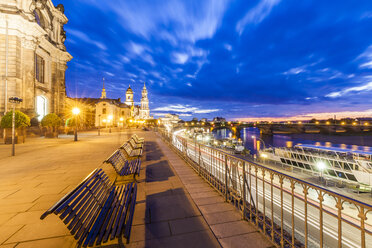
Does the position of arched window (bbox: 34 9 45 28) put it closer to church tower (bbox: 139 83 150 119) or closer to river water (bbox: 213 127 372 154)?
river water (bbox: 213 127 372 154)

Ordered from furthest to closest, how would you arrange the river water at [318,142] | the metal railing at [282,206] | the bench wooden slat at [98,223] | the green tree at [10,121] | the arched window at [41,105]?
the river water at [318,142] → the arched window at [41,105] → the green tree at [10,121] → the bench wooden slat at [98,223] → the metal railing at [282,206]

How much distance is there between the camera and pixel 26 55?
78.5 feet

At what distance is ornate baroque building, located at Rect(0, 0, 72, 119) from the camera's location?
2142 centimetres

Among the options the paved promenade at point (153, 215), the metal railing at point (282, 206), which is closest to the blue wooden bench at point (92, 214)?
the paved promenade at point (153, 215)

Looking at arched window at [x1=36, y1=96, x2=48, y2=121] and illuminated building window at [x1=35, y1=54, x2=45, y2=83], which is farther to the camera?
arched window at [x1=36, y1=96, x2=48, y2=121]

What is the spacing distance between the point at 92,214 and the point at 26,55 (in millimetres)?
32380

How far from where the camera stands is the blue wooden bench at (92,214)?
2.16 m

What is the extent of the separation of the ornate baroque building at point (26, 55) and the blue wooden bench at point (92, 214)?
2829 cm

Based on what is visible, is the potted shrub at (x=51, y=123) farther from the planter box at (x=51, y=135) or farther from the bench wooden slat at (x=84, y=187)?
the bench wooden slat at (x=84, y=187)

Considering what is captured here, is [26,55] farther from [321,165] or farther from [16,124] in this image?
[321,165]

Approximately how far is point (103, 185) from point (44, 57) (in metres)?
37.4

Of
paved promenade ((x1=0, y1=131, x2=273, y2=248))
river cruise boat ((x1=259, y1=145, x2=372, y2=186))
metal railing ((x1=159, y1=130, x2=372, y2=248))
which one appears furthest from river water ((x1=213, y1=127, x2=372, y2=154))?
paved promenade ((x1=0, y1=131, x2=273, y2=248))

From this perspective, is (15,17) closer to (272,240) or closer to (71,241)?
(71,241)

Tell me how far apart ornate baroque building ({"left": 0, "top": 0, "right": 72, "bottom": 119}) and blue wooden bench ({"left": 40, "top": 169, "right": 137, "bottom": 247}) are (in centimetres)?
2829
